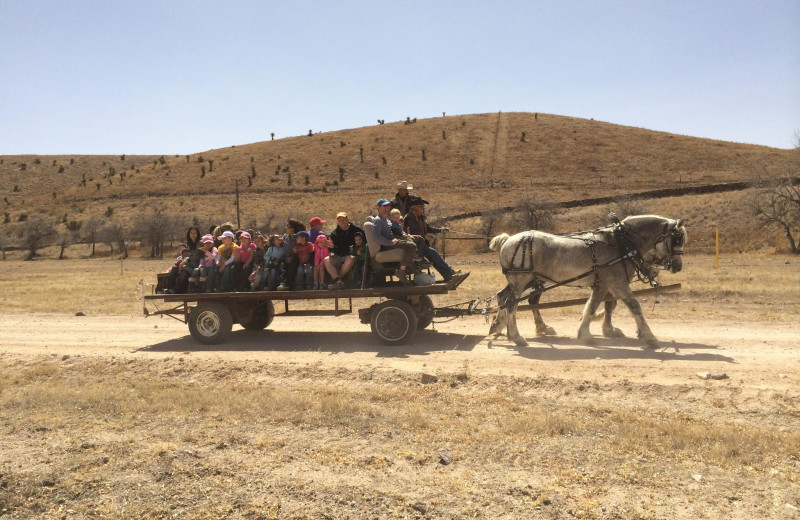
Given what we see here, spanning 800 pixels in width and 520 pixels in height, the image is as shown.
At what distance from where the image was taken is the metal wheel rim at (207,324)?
1114 centimetres

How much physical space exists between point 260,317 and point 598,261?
270 inches

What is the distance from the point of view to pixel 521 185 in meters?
64.4

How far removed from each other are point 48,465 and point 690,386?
7019 millimetres

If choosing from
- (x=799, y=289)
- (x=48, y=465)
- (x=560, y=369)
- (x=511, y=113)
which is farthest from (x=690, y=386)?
(x=511, y=113)

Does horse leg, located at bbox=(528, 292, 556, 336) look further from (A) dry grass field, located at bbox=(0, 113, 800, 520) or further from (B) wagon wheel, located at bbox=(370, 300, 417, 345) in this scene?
(B) wagon wheel, located at bbox=(370, 300, 417, 345)

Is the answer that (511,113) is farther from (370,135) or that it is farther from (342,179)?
(342,179)

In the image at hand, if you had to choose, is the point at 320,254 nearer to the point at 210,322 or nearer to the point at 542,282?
the point at 210,322

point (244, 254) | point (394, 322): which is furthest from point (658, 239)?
point (244, 254)

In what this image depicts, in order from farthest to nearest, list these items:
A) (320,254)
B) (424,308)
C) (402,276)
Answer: (424,308) < (320,254) < (402,276)

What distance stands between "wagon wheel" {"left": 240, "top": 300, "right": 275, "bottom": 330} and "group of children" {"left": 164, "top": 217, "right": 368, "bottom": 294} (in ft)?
4.17

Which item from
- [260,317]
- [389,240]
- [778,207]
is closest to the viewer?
[389,240]

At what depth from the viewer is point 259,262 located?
11.5 m

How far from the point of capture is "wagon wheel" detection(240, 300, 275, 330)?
12414 mm

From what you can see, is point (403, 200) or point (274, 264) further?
point (403, 200)
